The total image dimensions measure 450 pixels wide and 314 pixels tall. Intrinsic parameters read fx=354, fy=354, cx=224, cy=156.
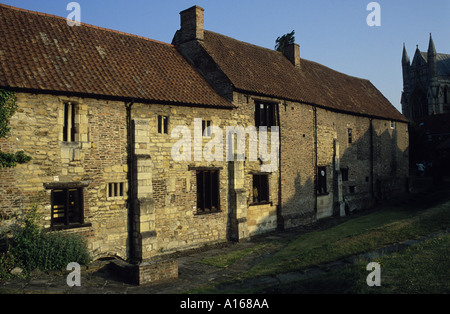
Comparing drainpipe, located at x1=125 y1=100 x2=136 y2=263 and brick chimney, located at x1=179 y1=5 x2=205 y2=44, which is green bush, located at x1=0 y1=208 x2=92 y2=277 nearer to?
drainpipe, located at x1=125 y1=100 x2=136 y2=263

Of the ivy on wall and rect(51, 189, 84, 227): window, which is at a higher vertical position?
the ivy on wall

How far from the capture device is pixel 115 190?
14.0 meters

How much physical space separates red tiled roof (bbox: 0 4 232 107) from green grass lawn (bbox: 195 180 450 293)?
7.71m

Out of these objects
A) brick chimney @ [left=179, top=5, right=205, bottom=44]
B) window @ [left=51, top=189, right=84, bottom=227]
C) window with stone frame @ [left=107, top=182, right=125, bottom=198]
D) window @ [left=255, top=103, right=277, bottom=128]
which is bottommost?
window @ [left=51, top=189, right=84, bottom=227]

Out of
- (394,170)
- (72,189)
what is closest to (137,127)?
(72,189)

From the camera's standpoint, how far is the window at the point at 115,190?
13834 mm

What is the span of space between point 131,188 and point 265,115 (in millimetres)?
9045

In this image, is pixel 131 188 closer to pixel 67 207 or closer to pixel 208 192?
pixel 67 207

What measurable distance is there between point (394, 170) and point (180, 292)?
1097 inches

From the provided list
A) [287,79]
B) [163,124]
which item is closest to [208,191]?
[163,124]

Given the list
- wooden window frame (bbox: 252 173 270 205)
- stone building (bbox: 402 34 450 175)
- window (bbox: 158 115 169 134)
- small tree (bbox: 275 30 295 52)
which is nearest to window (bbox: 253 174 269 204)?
wooden window frame (bbox: 252 173 270 205)

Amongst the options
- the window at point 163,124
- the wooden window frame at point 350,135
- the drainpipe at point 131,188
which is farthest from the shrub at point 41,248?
the wooden window frame at point 350,135

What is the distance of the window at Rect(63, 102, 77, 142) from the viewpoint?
13.0m
